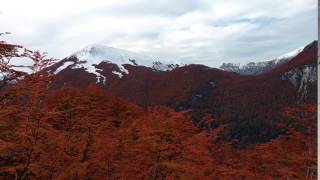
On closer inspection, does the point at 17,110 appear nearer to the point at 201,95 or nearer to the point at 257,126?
the point at 257,126

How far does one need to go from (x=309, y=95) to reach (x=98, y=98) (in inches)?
3585

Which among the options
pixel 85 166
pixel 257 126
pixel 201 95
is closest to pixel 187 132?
pixel 85 166

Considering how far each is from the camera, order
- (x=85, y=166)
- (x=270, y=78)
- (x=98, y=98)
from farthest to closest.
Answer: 1. (x=270, y=78)
2. (x=98, y=98)
3. (x=85, y=166)

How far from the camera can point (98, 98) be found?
48.2 m

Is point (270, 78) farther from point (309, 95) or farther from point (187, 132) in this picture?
point (187, 132)

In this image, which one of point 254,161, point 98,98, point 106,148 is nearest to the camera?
point 106,148

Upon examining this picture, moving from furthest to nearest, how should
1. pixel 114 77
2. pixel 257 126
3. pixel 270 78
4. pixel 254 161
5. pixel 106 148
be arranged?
1. pixel 114 77
2. pixel 270 78
3. pixel 257 126
4. pixel 254 161
5. pixel 106 148

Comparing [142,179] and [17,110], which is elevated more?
[17,110]

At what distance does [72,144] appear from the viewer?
24.1 metres

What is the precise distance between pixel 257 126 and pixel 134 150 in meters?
105

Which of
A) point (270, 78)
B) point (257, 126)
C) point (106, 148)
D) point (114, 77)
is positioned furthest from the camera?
point (114, 77)

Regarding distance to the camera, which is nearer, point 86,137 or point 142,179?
point 142,179

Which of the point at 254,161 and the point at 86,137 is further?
the point at 254,161

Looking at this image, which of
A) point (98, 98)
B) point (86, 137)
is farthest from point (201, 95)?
point (86, 137)
